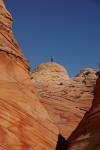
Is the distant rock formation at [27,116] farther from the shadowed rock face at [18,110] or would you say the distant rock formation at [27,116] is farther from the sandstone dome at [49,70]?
the sandstone dome at [49,70]

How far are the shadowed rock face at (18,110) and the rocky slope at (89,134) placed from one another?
136cm

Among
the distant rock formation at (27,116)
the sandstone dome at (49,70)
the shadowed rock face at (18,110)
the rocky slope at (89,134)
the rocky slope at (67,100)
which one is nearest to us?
the rocky slope at (89,134)

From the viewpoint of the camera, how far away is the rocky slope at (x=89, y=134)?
41.2 ft

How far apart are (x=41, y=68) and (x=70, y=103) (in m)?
27.1

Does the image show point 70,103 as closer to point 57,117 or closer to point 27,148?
point 57,117

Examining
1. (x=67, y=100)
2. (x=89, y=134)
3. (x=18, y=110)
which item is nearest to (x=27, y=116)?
(x=18, y=110)

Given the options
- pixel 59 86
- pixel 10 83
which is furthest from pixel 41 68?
pixel 10 83

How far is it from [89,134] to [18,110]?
3231 mm

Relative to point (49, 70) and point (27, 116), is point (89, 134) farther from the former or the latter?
point (49, 70)

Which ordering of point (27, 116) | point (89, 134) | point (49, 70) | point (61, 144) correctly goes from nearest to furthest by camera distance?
point (89, 134) → point (27, 116) → point (61, 144) → point (49, 70)

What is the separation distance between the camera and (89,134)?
1316 cm

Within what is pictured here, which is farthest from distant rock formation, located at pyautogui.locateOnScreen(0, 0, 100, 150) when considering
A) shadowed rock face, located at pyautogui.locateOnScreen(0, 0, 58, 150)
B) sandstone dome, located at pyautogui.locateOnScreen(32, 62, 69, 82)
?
sandstone dome, located at pyautogui.locateOnScreen(32, 62, 69, 82)

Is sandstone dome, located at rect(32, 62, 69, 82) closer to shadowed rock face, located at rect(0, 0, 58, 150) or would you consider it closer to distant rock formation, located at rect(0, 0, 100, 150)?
distant rock formation, located at rect(0, 0, 100, 150)

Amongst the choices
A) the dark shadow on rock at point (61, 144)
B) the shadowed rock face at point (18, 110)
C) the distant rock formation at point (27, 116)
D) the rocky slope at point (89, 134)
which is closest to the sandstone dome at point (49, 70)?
the distant rock formation at point (27, 116)
